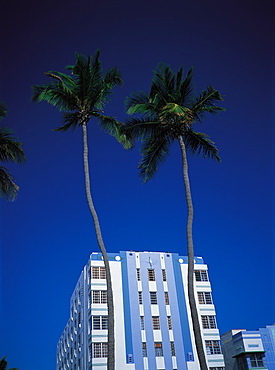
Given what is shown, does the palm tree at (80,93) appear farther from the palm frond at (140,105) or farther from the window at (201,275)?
the window at (201,275)

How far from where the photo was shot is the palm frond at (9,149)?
81.6 ft

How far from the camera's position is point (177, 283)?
55.8m

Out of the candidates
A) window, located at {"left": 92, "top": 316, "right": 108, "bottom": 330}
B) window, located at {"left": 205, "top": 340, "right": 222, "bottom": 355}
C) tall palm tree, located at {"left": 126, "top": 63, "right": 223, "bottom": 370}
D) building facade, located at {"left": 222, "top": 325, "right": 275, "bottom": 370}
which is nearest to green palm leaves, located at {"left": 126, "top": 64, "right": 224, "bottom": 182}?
tall palm tree, located at {"left": 126, "top": 63, "right": 223, "bottom": 370}

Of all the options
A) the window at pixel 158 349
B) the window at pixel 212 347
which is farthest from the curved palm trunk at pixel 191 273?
the window at pixel 212 347

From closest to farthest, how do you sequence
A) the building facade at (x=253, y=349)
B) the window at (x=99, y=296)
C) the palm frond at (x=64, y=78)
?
the palm frond at (x=64, y=78) → the window at (x=99, y=296) → the building facade at (x=253, y=349)

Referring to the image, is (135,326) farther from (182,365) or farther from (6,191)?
(6,191)

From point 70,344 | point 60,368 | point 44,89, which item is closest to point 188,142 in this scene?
point 44,89

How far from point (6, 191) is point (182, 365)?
3643 centimetres

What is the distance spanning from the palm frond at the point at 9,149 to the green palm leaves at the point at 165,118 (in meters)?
7.38

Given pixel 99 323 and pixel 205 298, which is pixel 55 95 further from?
pixel 205 298

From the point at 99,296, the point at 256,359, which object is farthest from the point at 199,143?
the point at 256,359

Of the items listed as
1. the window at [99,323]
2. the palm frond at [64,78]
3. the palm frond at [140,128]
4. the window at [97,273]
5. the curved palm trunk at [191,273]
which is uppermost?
the window at [97,273]

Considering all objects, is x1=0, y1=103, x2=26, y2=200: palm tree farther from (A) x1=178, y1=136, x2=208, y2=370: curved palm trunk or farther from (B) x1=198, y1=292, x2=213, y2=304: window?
(B) x1=198, y1=292, x2=213, y2=304: window

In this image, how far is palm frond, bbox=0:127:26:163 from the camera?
81.6ft
